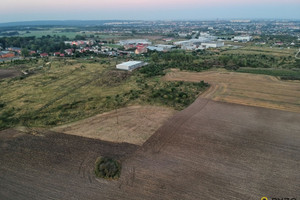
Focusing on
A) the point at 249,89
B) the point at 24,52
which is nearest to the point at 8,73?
the point at 24,52

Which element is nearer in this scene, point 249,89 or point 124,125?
point 124,125

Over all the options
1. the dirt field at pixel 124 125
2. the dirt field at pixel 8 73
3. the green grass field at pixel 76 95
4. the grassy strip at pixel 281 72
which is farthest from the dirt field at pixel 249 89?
the dirt field at pixel 8 73

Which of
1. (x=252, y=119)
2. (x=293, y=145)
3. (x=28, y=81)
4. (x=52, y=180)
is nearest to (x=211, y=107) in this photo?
(x=252, y=119)

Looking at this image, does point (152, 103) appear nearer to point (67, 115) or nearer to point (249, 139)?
point (67, 115)

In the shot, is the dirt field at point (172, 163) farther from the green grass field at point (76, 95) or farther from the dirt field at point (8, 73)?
the dirt field at point (8, 73)

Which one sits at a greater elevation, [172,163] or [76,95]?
[76,95]

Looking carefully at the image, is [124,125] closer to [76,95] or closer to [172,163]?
[172,163]
